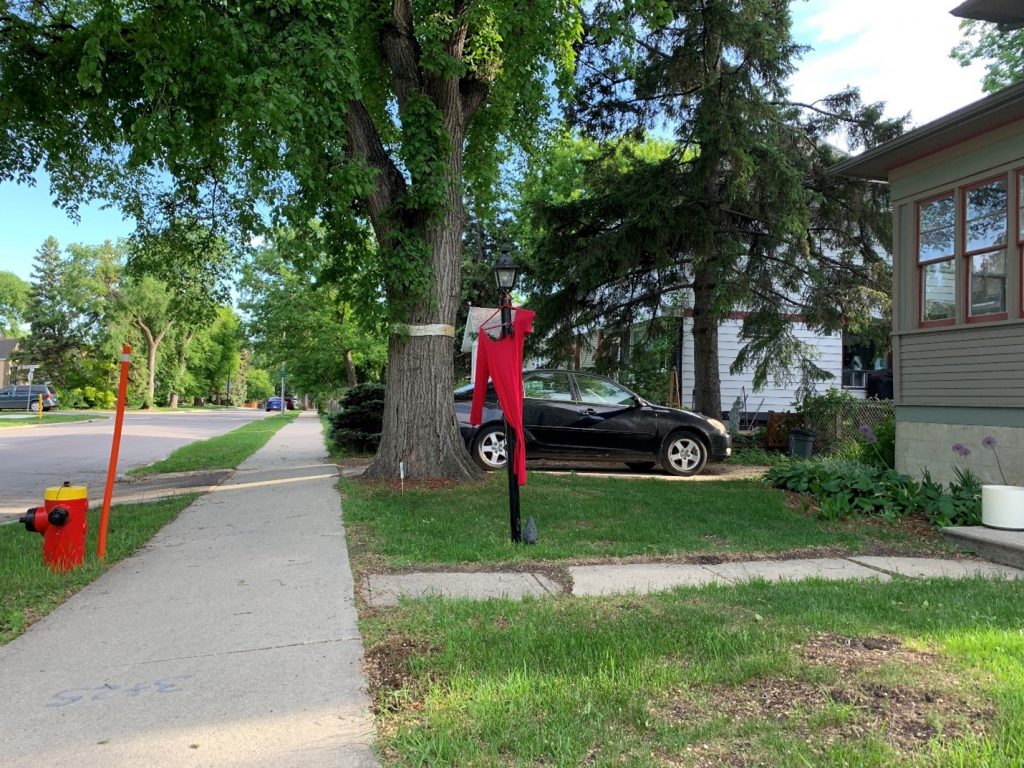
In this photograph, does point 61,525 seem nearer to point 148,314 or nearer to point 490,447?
point 490,447

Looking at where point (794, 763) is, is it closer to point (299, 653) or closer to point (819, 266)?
point (299, 653)

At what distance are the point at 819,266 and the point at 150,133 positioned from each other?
12.1 meters

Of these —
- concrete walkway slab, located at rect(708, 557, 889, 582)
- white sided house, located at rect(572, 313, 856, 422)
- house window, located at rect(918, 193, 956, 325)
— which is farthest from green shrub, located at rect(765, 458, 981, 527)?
white sided house, located at rect(572, 313, 856, 422)

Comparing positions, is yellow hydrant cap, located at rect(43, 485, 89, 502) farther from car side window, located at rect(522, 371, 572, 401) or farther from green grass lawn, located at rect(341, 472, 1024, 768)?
car side window, located at rect(522, 371, 572, 401)

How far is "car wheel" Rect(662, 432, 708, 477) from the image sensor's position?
1159 cm

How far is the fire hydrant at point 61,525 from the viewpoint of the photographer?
540 centimetres

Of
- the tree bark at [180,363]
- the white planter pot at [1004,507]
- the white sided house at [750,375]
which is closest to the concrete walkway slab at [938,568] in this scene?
the white planter pot at [1004,507]

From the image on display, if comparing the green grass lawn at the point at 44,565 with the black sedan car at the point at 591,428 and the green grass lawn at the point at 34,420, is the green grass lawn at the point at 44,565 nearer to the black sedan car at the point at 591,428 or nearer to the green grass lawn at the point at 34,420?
the black sedan car at the point at 591,428

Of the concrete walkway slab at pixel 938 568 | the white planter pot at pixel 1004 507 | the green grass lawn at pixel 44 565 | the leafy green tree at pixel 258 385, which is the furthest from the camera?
the leafy green tree at pixel 258 385

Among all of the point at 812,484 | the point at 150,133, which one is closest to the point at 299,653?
the point at 150,133

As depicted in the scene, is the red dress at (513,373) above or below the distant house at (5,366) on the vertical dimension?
below

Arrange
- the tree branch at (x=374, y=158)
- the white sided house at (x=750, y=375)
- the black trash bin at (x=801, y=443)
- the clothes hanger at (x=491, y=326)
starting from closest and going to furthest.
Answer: the clothes hanger at (x=491, y=326), the tree branch at (x=374, y=158), the black trash bin at (x=801, y=443), the white sided house at (x=750, y=375)

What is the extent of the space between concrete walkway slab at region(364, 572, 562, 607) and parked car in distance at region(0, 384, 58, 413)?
49158 mm

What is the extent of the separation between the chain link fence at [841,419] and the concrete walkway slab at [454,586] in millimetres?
11202
